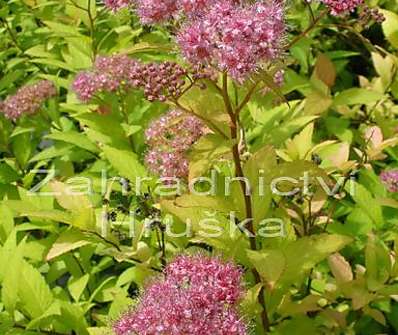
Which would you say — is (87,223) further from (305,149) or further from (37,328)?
(305,149)

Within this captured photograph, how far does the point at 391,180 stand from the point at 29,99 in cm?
134

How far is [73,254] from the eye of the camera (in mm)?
2248

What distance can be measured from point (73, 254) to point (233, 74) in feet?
3.47

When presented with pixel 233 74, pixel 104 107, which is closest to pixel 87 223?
pixel 233 74

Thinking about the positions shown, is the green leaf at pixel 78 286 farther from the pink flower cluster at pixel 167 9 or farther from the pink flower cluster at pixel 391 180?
the pink flower cluster at pixel 391 180

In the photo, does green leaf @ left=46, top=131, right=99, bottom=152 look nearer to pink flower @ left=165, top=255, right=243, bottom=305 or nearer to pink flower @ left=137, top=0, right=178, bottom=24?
pink flower @ left=137, top=0, right=178, bottom=24

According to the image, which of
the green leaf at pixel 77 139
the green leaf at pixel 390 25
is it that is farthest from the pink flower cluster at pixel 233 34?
the green leaf at pixel 390 25

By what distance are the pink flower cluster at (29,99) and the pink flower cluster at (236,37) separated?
4.18 feet

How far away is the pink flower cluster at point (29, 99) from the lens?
103 inches

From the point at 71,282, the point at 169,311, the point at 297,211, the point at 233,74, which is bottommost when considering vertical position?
the point at 71,282

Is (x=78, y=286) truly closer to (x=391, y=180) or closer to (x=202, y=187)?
(x=202, y=187)

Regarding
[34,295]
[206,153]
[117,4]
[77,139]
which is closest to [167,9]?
[117,4]

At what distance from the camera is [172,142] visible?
6.23 feet

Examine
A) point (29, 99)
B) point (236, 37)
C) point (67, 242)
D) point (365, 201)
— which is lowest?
point (365, 201)
